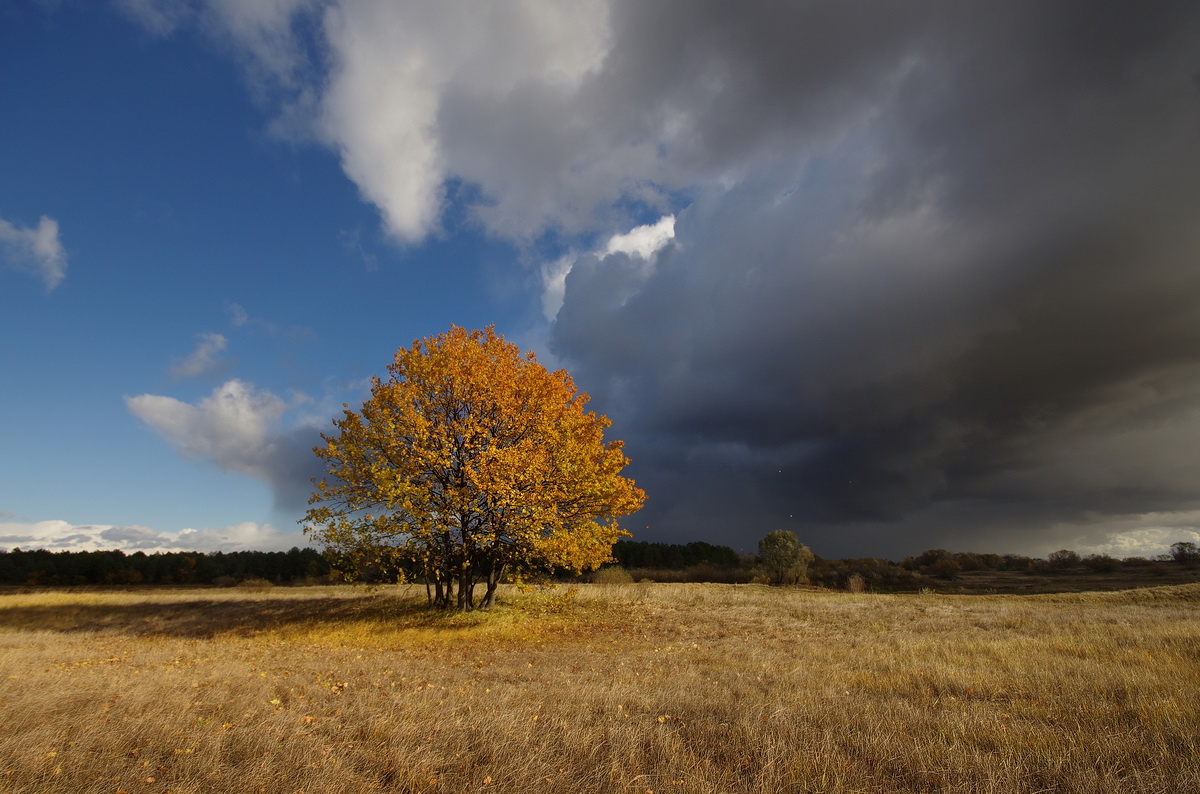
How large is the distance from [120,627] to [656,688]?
2890cm

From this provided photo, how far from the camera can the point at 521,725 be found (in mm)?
8211

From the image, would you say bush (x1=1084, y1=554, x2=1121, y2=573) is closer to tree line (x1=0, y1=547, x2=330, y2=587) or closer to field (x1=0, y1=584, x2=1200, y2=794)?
field (x1=0, y1=584, x2=1200, y2=794)

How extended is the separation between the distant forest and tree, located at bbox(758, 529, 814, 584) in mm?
11091

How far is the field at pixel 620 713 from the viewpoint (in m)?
6.48

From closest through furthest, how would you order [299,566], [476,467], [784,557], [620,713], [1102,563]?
[620,713], [476,467], [784,557], [1102,563], [299,566]

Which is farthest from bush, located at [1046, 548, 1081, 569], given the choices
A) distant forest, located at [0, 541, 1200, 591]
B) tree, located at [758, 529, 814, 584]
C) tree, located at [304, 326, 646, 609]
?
tree, located at [304, 326, 646, 609]

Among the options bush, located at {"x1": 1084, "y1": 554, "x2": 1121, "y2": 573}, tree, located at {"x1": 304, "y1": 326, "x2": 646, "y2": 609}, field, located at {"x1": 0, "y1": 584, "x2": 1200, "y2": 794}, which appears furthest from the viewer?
bush, located at {"x1": 1084, "y1": 554, "x2": 1121, "y2": 573}

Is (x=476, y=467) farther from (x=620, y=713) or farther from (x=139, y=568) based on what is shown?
(x=139, y=568)

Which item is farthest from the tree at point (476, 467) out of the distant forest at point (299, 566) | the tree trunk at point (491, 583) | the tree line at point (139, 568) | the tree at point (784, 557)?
the tree line at point (139, 568)

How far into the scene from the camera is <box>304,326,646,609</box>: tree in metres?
23.2

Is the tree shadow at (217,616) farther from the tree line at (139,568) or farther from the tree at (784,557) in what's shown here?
the tree line at (139,568)

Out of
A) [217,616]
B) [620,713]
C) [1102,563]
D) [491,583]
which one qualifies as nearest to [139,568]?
[217,616]

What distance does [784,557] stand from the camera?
56719mm

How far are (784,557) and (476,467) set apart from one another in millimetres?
42363
